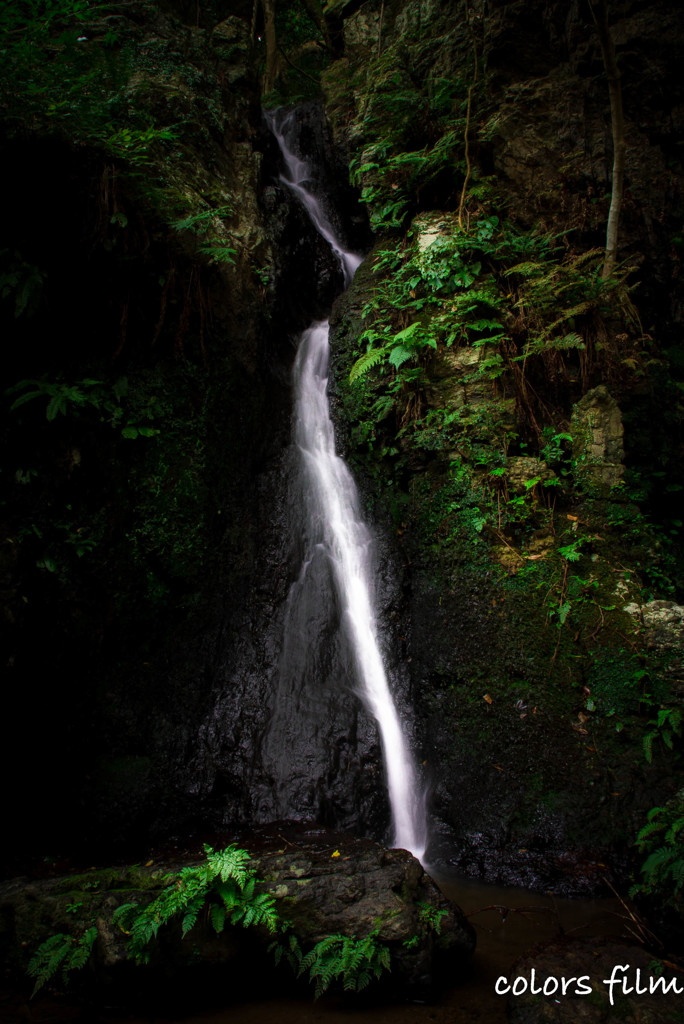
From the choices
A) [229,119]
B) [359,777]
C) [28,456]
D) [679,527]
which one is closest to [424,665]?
[359,777]

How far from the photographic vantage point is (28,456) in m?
4.96

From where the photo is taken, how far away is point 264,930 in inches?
115

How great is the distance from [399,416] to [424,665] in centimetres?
298

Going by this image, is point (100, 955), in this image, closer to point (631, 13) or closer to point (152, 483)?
point (152, 483)

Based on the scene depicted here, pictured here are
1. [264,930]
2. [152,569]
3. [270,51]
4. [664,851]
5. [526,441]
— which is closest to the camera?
[264,930]

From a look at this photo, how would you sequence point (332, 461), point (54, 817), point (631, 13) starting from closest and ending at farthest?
point (54, 817) → point (332, 461) → point (631, 13)

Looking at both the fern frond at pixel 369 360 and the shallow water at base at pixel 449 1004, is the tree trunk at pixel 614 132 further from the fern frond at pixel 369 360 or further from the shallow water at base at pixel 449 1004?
the shallow water at base at pixel 449 1004

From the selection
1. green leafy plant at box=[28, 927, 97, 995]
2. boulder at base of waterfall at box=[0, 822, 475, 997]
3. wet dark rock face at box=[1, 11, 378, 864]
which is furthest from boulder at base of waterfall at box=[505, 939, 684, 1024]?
green leafy plant at box=[28, 927, 97, 995]

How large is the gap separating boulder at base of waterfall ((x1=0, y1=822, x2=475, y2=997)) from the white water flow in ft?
5.08

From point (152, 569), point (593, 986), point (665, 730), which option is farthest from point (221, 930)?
point (665, 730)

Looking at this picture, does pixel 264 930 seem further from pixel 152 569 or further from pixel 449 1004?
pixel 152 569

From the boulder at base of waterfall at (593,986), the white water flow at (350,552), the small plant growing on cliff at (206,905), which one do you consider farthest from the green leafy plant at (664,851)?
the small plant growing on cliff at (206,905)

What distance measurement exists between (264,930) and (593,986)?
71.4 inches

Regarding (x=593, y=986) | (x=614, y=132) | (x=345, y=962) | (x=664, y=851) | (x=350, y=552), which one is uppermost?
(x=614, y=132)
